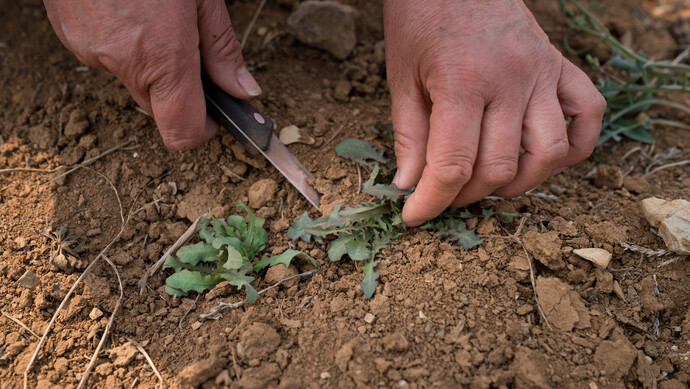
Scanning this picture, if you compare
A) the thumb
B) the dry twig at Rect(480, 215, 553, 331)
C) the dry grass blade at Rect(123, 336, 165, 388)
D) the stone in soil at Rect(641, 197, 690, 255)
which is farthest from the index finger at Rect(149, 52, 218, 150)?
the stone in soil at Rect(641, 197, 690, 255)

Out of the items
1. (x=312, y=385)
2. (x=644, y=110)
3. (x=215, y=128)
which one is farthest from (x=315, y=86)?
(x=644, y=110)

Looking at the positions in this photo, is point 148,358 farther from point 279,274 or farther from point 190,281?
point 279,274

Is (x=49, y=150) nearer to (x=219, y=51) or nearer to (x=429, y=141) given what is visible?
(x=219, y=51)

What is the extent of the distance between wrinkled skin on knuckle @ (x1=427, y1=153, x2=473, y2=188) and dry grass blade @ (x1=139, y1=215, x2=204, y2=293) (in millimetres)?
1001

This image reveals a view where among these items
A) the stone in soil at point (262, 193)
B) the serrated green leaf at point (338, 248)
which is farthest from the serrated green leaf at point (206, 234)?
the serrated green leaf at point (338, 248)

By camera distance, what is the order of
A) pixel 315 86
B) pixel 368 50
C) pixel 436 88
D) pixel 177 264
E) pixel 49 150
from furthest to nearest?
pixel 368 50
pixel 315 86
pixel 49 150
pixel 177 264
pixel 436 88

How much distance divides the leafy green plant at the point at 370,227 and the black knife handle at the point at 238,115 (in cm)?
35

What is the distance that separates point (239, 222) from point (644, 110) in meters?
2.16

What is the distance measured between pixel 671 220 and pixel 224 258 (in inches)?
63.7

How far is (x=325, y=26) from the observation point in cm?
276

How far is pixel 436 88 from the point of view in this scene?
5.68 ft

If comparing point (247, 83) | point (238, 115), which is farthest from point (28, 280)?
point (247, 83)

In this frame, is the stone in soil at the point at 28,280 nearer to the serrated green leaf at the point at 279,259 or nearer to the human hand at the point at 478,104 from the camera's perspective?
the serrated green leaf at the point at 279,259

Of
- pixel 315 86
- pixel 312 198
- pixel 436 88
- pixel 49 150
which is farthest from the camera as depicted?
pixel 315 86
